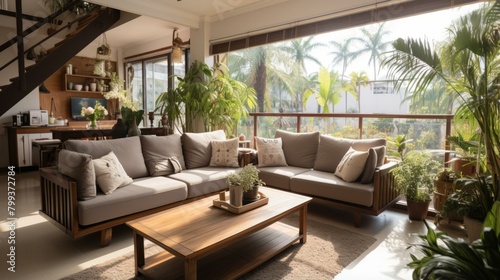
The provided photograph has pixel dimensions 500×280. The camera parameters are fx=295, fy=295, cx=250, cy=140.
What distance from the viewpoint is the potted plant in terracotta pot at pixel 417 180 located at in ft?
10.3

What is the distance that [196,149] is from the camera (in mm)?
3984

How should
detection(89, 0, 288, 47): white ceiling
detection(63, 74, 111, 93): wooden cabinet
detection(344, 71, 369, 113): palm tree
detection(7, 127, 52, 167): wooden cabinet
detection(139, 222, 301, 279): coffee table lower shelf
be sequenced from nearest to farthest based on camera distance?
detection(139, 222, 301, 279): coffee table lower shelf → detection(89, 0, 288, 47): white ceiling → detection(7, 127, 52, 167): wooden cabinet → detection(63, 74, 111, 93): wooden cabinet → detection(344, 71, 369, 113): palm tree

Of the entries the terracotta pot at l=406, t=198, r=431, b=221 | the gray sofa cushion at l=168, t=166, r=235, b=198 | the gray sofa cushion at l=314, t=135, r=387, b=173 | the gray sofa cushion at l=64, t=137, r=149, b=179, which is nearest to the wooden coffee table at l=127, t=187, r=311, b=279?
the gray sofa cushion at l=168, t=166, r=235, b=198

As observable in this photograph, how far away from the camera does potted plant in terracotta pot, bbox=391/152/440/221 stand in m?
3.15

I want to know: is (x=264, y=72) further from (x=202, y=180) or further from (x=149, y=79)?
(x=202, y=180)

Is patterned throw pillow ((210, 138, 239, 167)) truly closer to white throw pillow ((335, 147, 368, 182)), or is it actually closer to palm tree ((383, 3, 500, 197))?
white throw pillow ((335, 147, 368, 182))

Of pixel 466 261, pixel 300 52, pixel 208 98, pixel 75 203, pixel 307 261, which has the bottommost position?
pixel 307 261

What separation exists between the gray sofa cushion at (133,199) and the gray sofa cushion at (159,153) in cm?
19

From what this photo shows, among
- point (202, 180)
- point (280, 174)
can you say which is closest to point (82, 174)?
point (202, 180)

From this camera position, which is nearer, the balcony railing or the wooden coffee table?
the wooden coffee table

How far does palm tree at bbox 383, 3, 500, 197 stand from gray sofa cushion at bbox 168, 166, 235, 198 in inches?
88.0

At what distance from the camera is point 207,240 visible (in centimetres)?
187

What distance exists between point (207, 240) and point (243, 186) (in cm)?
65

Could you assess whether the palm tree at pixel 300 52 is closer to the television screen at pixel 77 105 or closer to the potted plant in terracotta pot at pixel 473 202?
the television screen at pixel 77 105
